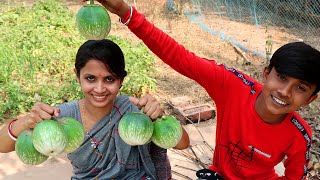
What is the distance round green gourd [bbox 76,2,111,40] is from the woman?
34cm

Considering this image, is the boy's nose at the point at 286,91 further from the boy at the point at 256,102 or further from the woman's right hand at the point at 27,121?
the woman's right hand at the point at 27,121

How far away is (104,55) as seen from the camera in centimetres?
229

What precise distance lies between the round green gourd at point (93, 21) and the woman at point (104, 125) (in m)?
0.34

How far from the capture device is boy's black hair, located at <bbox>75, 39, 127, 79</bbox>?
90.3 inches

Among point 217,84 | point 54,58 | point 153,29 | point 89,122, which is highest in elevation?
point 153,29

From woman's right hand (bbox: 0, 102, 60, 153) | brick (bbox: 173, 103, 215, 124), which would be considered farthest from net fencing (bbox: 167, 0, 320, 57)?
woman's right hand (bbox: 0, 102, 60, 153)

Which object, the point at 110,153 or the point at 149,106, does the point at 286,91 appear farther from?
the point at 110,153

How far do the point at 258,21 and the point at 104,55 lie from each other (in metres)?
7.87

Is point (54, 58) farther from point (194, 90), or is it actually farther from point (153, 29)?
point (153, 29)

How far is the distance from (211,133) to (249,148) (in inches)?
87.8

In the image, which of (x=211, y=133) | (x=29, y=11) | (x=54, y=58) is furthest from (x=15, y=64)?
(x=29, y=11)

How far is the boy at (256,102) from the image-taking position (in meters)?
2.26

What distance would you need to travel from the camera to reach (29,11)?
9.41 meters

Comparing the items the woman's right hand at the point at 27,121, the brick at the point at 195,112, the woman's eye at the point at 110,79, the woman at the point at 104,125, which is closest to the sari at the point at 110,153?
the woman at the point at 104,125
